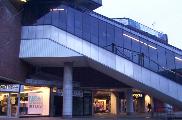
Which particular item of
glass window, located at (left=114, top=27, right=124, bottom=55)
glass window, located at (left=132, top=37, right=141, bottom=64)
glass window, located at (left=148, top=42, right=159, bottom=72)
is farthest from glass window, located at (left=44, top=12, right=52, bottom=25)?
glass window, located at (left=148, top=42, right=159, bottom=72)

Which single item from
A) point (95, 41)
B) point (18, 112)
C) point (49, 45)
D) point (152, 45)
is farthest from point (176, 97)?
point (18, 112)

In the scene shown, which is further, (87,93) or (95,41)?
(87,93)

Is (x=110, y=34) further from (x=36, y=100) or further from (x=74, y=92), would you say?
(x=36, y=100)

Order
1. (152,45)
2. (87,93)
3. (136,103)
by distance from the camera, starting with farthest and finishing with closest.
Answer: (136,103) → (87,93) → (152,45)

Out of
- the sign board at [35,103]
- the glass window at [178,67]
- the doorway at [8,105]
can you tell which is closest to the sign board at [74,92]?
the sign board at [35,103]

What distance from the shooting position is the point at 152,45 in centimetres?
3734

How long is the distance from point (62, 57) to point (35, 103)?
760cm

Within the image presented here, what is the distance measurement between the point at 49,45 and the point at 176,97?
12.4m

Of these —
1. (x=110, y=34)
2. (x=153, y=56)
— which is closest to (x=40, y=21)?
(x=110, y=34)

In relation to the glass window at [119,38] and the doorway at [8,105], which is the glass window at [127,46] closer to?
the glass window at [119,38]

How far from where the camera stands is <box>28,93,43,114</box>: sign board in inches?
1478

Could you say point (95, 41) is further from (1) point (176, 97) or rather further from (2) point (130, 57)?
(1) point (176, 97)

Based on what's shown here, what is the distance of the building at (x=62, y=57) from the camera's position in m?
32.5

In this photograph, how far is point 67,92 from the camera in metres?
35.2
